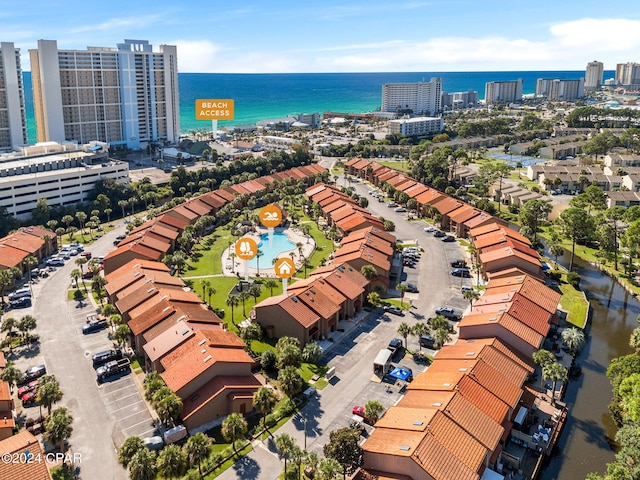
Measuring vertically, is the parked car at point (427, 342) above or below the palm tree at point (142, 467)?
below

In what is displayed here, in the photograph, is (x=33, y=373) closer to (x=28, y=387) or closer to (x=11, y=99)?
(x=28, y=387)

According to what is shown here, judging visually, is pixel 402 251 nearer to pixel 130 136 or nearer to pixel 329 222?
pixel 329 222

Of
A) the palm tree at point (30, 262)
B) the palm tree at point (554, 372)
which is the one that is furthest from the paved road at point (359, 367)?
the palm tree at point (30, 262)

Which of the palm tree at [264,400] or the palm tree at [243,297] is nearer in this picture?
the palm tree at [264,400]

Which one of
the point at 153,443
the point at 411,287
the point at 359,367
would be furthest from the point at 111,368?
the point at 411,287

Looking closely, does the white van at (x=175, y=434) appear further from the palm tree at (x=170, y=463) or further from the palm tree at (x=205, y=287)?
the palm tree at (x=205, y=287)

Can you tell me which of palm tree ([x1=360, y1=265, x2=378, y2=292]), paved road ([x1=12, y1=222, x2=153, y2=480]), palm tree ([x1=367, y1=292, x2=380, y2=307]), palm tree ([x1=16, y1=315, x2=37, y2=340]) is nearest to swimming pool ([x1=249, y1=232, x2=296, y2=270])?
palm tree ([x1=360, y1=265, x2=378, y2=292])
